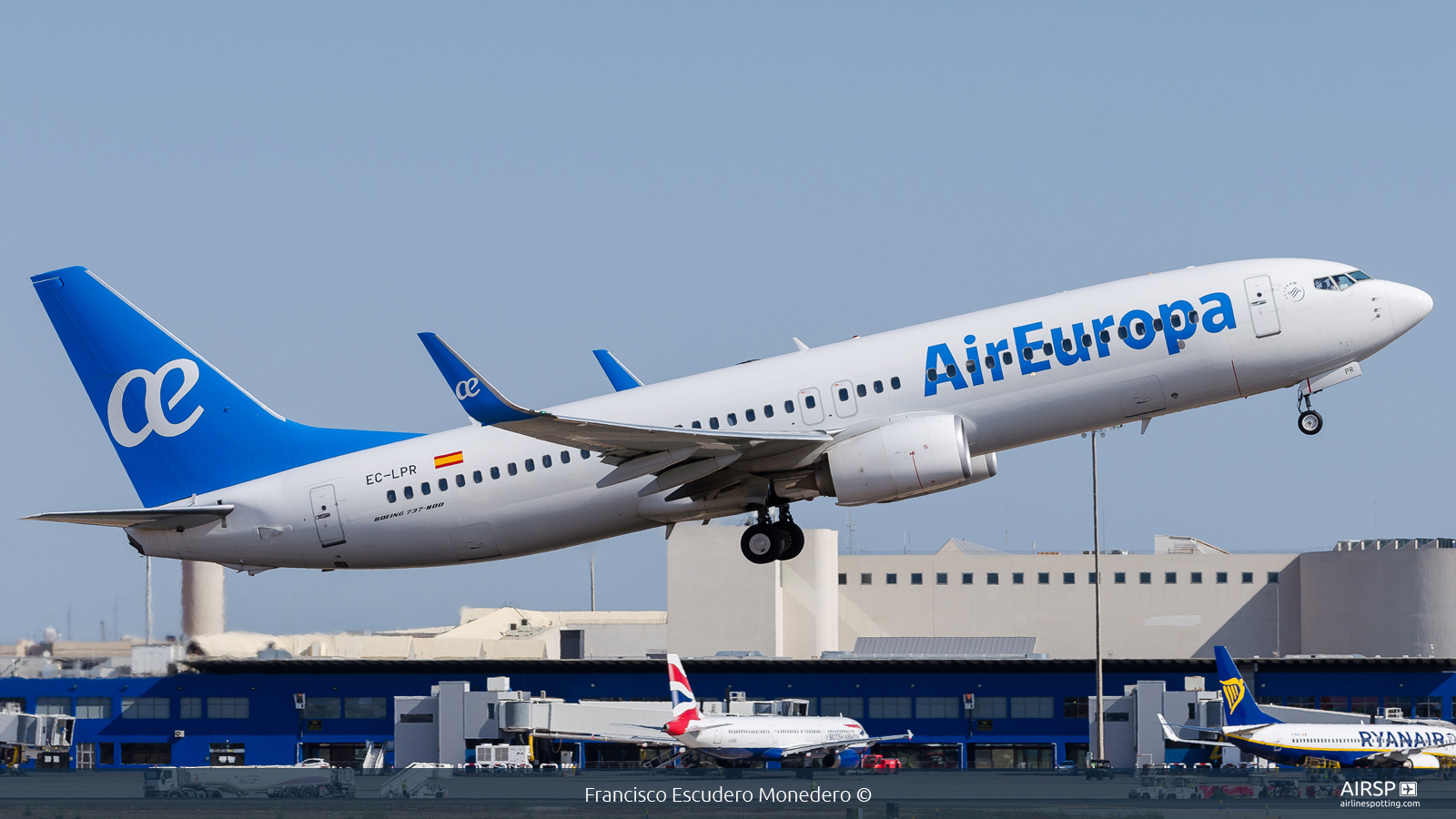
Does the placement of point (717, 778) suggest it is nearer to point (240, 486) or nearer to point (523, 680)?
point (240, 486)

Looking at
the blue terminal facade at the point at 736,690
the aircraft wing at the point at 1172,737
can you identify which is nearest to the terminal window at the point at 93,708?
the blue terminal facade at the point at 736,690

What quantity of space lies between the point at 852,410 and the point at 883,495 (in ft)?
A: 6.58

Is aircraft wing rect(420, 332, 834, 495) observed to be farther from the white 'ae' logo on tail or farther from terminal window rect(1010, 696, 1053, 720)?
terminal window rect(1010, 696, 1053, 720)

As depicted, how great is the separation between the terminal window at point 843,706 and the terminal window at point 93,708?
41.2m

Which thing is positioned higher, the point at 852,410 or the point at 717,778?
the point at 852,410

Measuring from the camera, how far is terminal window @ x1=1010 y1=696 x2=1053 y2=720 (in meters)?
100

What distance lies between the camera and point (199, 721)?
10019 centimetres

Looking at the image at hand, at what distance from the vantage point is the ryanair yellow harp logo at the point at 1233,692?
78.1 meters

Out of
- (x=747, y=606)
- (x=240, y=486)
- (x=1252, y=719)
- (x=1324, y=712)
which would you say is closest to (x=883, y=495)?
(x=240, y=486)

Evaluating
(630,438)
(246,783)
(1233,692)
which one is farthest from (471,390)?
(1233,692)

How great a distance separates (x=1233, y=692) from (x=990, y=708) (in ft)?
79.1

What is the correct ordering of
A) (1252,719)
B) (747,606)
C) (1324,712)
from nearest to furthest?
(1252,719)
(1324,712)
(747,606)

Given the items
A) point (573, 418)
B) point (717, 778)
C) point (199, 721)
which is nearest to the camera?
point (573, 418)

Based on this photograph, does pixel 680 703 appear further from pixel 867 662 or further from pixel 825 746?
pixel 867 662
